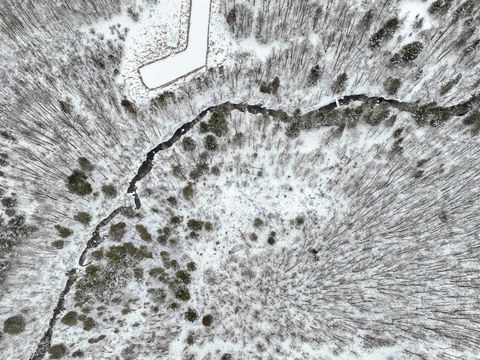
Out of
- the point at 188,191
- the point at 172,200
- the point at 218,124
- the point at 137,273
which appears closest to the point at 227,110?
the point at 218,124

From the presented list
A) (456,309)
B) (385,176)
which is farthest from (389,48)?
(456,309)

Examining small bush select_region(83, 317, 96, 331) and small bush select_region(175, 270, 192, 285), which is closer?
small bush select_region(83, 317, 96, 331)

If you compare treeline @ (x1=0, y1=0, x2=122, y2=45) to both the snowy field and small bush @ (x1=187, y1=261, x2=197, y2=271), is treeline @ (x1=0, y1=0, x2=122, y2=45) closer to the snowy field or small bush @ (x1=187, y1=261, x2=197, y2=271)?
the snowy field

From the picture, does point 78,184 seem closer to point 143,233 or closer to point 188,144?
point 143,233

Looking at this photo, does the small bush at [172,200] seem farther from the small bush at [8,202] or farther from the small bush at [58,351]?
the small bush at [58,351]

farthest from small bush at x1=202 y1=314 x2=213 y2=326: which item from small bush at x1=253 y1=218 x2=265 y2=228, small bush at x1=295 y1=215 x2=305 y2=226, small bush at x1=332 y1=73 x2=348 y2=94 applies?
small bush at x1=332 y1=73 x2=348 y2=94
